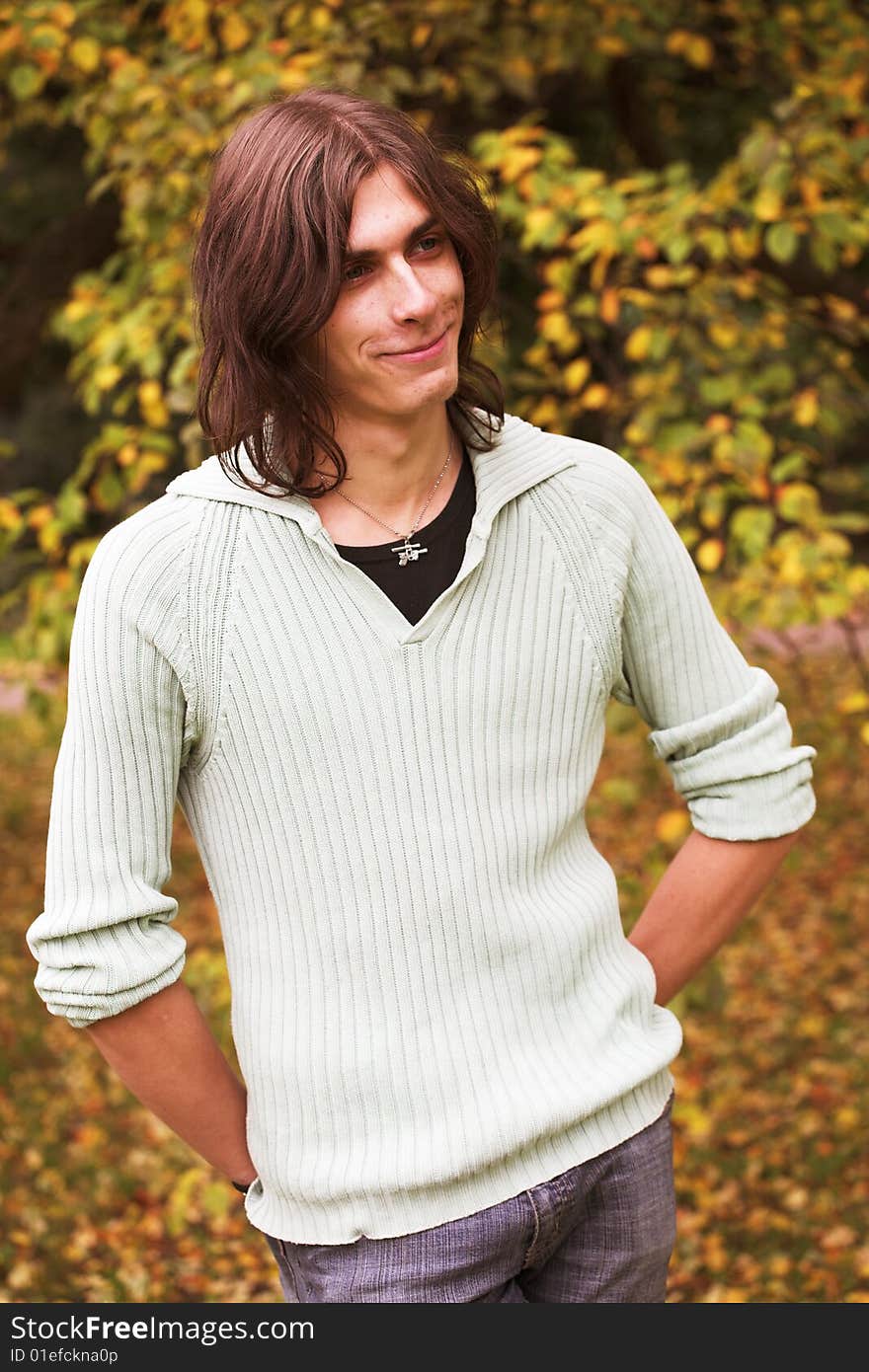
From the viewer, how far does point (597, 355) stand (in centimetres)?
342

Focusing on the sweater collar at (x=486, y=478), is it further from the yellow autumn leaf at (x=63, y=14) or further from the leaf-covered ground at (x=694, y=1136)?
the yellow autumn leaf at (x=63, y=14)

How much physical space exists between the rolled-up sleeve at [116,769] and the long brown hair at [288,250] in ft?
0.50

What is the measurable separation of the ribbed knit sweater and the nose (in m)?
0.22

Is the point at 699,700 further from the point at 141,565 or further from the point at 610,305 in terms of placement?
the point at 610,305

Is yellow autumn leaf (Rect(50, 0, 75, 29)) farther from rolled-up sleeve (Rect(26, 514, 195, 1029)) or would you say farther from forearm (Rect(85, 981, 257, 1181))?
forearm (Rect(85, 981, 257, 1181))

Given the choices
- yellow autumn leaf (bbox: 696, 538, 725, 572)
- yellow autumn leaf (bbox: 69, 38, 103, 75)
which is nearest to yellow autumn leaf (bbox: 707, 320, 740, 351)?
yellow autumn leaf (bbox: 696, 538, 725, 572)

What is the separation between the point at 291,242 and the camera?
1391mm

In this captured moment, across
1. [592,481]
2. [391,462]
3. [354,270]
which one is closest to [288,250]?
[354,270]

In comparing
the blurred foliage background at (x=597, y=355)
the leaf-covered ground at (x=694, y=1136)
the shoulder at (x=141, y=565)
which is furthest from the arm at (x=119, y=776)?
the leaf-covered ground at (x=694, y=1136)

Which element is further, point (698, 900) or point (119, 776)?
point (698, 900)

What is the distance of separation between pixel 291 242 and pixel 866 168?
6.50 feet

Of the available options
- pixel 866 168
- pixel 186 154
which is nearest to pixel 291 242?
pixel 186 154

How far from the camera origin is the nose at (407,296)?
142cm

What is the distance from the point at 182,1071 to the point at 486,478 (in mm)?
705
